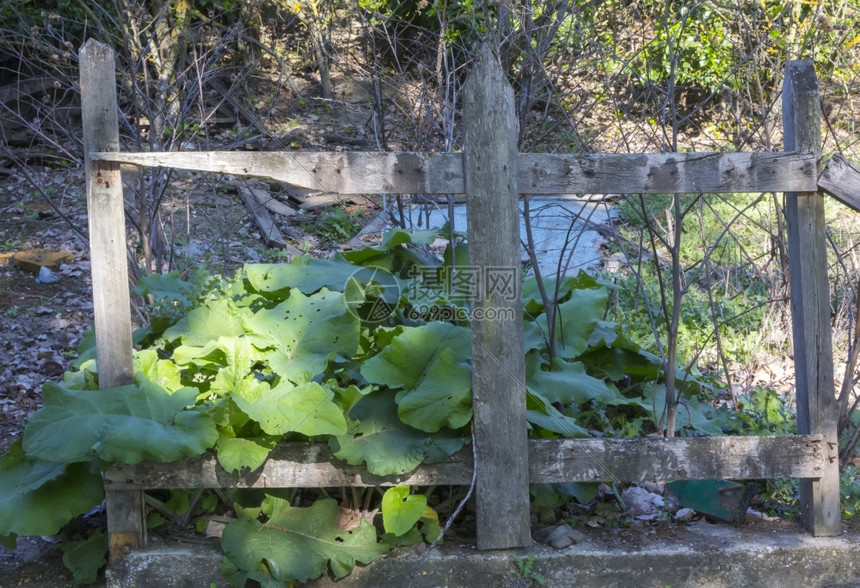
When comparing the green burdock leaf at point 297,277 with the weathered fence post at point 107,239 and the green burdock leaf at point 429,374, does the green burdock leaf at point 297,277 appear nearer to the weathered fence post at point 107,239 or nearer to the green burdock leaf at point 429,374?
the green burdock leaf at point 429,374

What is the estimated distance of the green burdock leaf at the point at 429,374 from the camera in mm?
2953

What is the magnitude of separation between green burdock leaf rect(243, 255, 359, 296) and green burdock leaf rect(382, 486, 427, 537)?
4.04 feet

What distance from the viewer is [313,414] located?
283cm

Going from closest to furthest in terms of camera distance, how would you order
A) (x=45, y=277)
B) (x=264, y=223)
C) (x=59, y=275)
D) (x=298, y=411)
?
(x=298, y=411) < (x=45, y=277) < (x=59, y=275) < (x=264, y=223)

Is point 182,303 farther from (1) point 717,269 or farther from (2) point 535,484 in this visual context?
(1) point 717,269

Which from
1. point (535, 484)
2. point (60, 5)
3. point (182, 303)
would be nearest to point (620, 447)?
point (535, 484)

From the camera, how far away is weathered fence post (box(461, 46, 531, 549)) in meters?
2.78

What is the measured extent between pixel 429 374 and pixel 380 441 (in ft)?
1.02

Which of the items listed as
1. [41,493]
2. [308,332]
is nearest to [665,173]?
[308,332]

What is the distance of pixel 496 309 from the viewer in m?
2.85

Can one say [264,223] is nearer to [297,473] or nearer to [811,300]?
[297,473]

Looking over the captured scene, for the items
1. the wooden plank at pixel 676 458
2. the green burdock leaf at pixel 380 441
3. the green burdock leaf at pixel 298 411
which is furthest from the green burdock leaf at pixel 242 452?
the wooden plank at pixel 676 458

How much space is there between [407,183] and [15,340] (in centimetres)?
414

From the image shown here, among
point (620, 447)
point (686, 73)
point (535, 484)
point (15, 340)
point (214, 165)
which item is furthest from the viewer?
point (686, 73)
